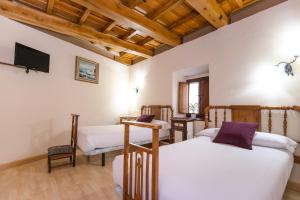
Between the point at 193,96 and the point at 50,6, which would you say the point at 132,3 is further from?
the point at 193,96

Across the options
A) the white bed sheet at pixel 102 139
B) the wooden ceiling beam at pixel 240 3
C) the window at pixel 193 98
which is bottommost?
the white bed sheet at pixel 102 139

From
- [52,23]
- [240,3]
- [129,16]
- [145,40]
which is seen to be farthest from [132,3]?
[240,3]

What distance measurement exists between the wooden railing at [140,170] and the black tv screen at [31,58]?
279cm

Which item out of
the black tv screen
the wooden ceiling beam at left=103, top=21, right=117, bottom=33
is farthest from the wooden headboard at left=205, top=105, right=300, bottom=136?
the black tv screen

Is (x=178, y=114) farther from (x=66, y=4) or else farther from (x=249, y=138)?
(x=66, y=4)

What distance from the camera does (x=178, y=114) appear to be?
4.19m

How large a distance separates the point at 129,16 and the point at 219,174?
2.73 m

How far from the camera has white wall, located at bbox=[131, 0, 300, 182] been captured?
229 centimetres

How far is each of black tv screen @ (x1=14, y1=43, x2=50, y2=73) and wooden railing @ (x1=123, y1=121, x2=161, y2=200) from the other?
2.79 meters

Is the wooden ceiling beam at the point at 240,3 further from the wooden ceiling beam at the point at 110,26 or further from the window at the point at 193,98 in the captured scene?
the wooden ceiling beam at the point at 110,26

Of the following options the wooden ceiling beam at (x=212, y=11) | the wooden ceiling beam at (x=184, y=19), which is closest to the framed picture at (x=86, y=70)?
the wooden ceiling beam at (x=184, y=19)

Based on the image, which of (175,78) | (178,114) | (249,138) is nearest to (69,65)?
(175,78)

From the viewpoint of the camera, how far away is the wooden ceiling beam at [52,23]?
263cm

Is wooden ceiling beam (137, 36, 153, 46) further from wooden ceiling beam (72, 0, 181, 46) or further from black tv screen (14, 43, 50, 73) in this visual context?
black tv screen (14, 43, 50, 73)
